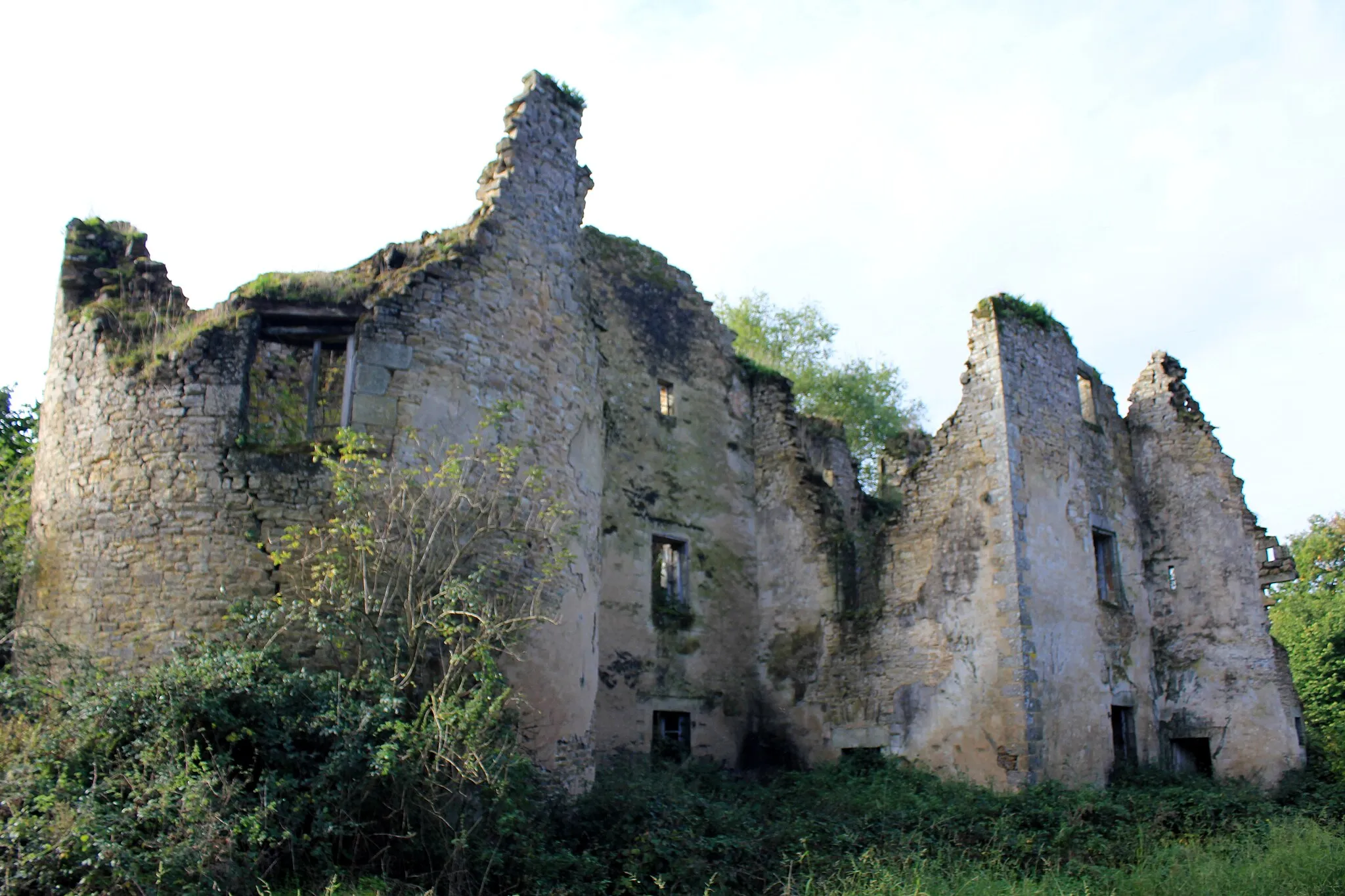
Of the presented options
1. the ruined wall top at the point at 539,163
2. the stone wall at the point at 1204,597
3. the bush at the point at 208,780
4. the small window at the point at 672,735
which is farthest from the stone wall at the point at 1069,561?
the bush at the point at 208,780

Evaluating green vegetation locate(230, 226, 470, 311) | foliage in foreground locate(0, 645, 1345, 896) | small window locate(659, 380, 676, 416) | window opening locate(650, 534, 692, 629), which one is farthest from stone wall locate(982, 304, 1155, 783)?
green vegetation locate(230, 226, 470, 311)

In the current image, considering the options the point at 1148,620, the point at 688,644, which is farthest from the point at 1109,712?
the point at 688,644

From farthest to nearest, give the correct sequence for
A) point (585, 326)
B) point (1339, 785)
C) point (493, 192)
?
point (1339, 785)
point (585, 326)
point (493, 192)

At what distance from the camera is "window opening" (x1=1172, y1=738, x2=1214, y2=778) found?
15.1 m

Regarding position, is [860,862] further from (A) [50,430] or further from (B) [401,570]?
(A) [50,430]

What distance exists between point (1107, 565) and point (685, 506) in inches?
239

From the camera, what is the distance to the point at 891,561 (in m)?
14.0

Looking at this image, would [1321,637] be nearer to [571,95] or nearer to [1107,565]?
[1107,565]

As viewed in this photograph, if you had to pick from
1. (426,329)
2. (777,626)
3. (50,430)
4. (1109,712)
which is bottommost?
(1109,712)

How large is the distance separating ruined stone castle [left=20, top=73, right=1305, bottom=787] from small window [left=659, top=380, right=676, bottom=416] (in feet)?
0.12

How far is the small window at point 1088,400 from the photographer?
618 inches

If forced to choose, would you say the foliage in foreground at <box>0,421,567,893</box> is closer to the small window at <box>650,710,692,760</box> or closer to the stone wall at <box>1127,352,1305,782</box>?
the small window at <box>650,710,692,760</box>

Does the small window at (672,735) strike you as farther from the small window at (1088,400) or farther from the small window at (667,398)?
the small window at (1088,400)

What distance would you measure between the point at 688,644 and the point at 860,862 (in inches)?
205
